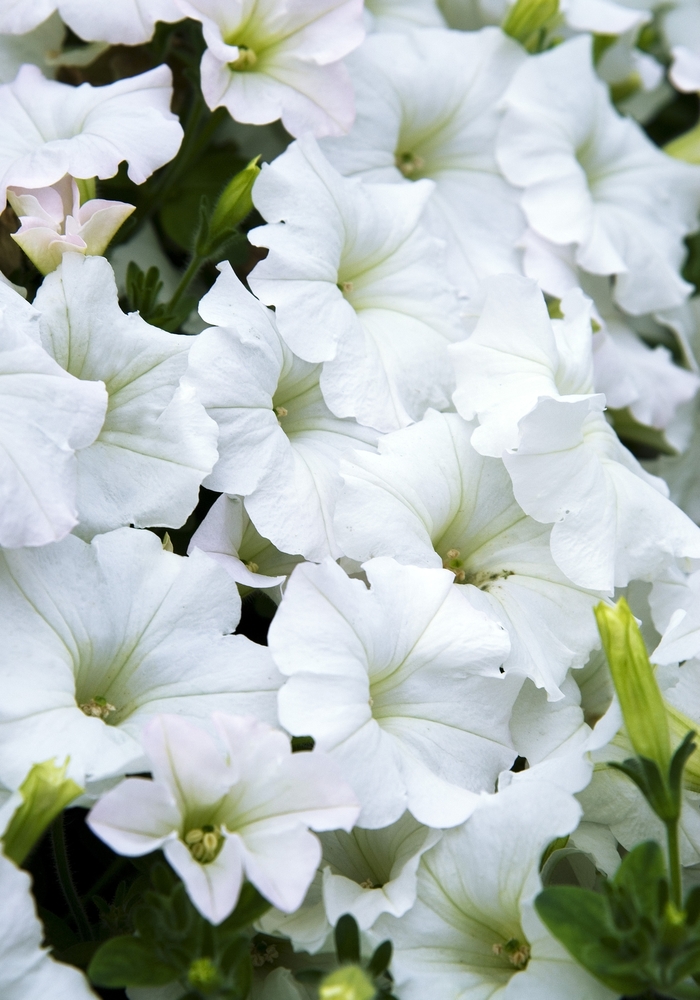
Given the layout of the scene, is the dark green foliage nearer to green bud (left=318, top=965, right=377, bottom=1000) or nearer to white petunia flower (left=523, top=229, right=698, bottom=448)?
green bud (left=318, top=965, right=377, bottom=1000)

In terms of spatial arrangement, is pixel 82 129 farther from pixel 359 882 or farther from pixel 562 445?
pixel 359 882

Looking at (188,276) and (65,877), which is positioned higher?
(188,276)

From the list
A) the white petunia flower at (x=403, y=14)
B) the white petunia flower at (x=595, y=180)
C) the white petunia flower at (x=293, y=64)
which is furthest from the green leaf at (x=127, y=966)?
the white petunia flower at (x=403, y=14)

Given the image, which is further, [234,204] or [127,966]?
[234,204]

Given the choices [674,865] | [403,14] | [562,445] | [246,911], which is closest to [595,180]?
[403,14]

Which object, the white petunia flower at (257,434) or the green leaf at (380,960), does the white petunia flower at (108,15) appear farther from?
the green leaf at (380,960)

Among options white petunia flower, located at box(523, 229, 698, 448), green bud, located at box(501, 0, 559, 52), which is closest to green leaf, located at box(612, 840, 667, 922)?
white petunia flower, located at box(523, 229, 698, 448)
